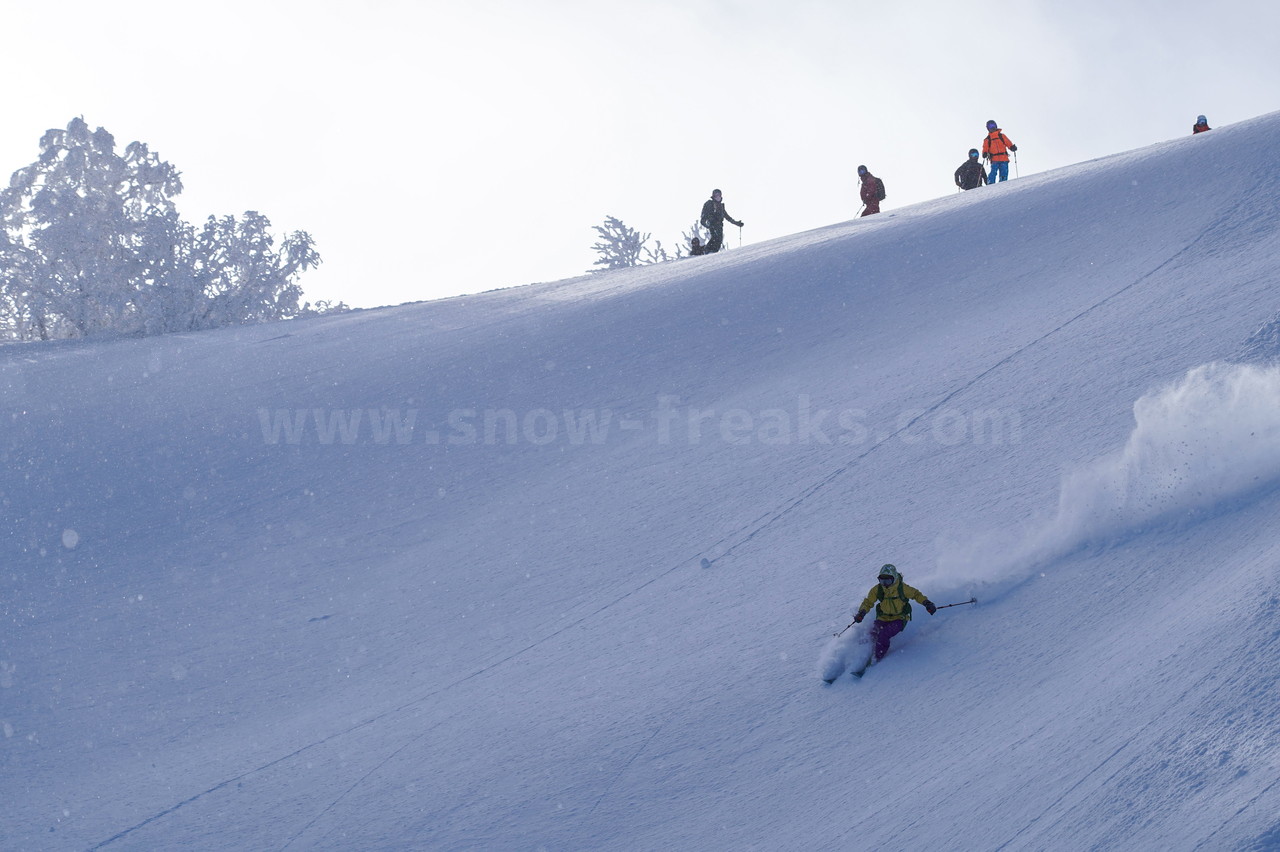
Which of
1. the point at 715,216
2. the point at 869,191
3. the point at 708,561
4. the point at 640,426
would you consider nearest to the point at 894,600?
the point at 708,561

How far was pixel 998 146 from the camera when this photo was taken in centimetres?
2198

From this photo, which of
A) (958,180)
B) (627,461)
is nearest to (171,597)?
(627,461)

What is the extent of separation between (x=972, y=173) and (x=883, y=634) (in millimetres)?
17453

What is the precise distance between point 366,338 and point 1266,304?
12536 millimetres

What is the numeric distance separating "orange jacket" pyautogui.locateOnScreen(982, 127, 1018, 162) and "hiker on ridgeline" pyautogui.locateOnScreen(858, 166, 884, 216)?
224cm

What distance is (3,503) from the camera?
12719mm

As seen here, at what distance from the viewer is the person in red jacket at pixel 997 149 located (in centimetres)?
2189

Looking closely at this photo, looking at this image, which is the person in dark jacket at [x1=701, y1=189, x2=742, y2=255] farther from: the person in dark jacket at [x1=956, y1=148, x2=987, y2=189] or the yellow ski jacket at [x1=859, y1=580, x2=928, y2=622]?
the yellow ski jacket at [x1=859, y1=580, x2=928, y2=622]

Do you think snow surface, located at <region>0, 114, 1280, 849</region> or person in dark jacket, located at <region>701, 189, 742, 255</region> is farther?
person in dark jacket, located at <region>701, 189, 742, 255</region>

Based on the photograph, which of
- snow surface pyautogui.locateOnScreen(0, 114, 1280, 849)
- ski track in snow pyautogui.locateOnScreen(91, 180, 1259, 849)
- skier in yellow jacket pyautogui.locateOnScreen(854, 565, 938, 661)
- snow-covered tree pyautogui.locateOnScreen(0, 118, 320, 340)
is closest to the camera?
snow surface pyautogui.locateOnScreen(0, 114, 1280, 849)

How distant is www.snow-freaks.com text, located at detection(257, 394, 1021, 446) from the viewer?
433 inches

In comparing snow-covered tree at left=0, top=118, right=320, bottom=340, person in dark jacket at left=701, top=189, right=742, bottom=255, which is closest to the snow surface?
person in dark jacket at left=701, top=189, right=742, bottom=255

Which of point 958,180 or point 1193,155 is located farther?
point 958,180

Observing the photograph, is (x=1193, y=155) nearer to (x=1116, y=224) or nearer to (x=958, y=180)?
(x=1116, y=224)
